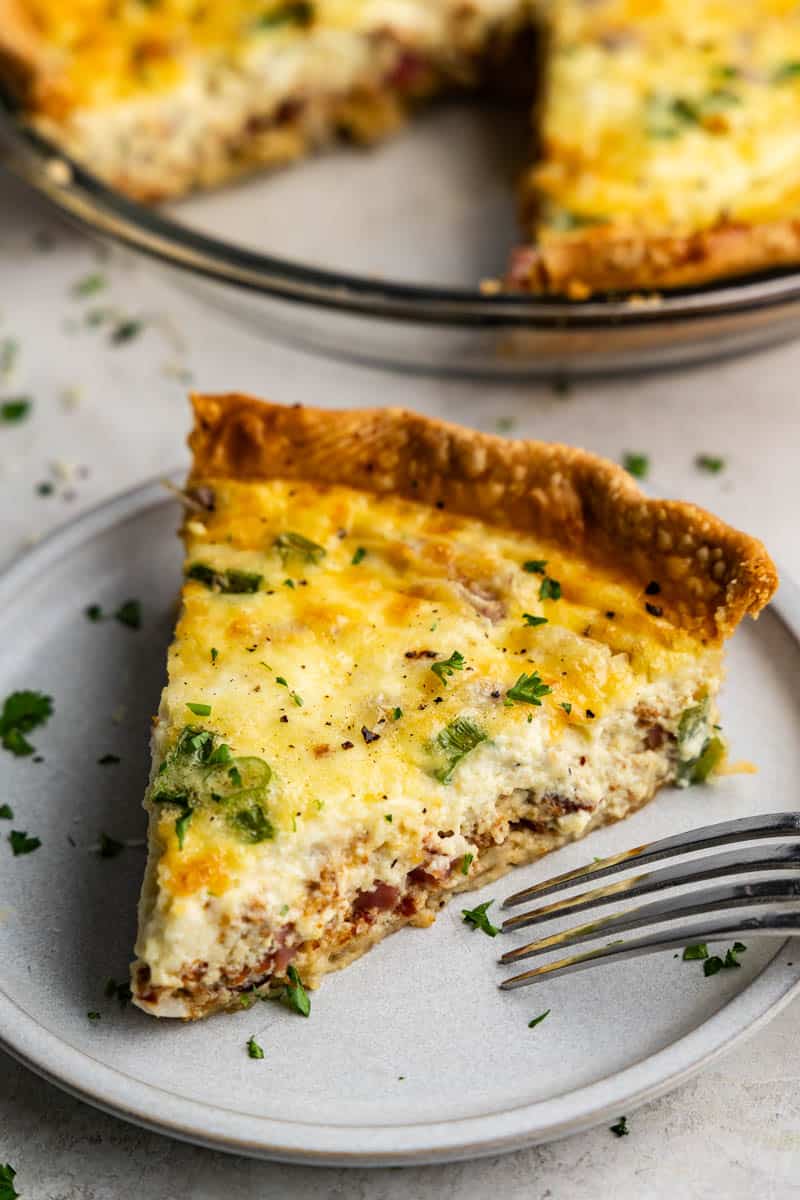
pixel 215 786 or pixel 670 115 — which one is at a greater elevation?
pixel 670 115

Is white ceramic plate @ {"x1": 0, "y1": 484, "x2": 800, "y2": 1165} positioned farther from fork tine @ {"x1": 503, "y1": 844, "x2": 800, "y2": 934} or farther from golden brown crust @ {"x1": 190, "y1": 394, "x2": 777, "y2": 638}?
golden brown crust @ {"x1": 190, "y1": 394, "x2": 777, "y2": 638}

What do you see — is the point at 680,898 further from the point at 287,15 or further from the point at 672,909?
the point at 287,15

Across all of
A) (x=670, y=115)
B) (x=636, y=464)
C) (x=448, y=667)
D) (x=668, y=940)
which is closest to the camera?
(x=668, y=940)

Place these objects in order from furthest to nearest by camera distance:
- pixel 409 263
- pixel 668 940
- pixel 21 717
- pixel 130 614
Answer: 1. pixel 409 263
2. pixel 130 614
3. pixel 21 717
4. pixel 668 940

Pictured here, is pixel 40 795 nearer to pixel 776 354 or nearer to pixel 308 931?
pixel 308 931

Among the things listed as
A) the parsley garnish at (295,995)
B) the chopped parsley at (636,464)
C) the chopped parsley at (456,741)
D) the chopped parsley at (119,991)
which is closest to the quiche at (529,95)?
the chopped parsley at (636,464)

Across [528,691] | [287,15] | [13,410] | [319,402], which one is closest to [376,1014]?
[528,691]

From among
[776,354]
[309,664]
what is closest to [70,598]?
[309,664]

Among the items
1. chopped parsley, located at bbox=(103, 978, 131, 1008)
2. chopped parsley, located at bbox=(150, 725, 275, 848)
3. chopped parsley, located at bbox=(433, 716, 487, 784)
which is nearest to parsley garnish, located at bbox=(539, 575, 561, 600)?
chopped parsley, located at bbox=(433, 716, 487, 784)

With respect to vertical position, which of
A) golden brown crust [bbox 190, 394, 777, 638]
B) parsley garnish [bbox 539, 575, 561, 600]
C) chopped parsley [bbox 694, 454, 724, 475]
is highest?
chopped parsley [bbox 694, 454, 724, 475]
